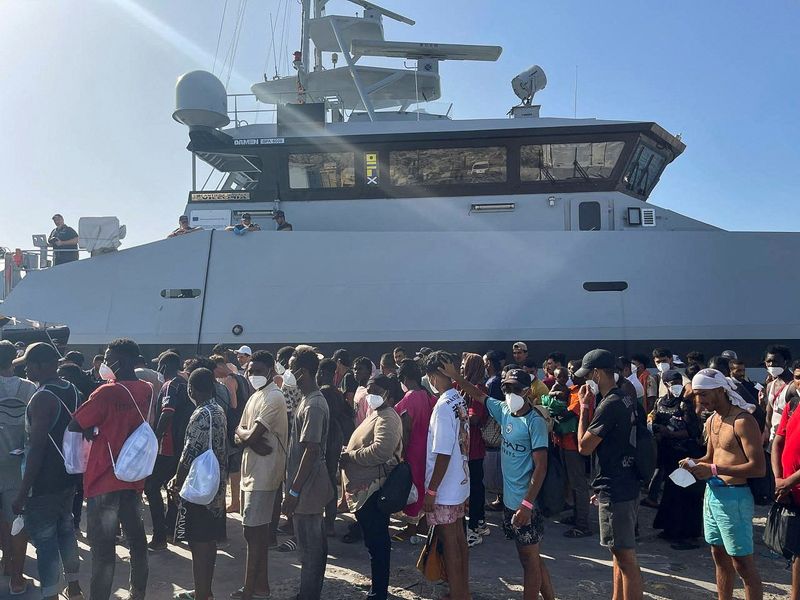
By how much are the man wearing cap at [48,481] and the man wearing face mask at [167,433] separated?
878 mm

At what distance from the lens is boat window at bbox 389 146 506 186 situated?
944 centimetres

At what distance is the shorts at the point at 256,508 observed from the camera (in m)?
3.77

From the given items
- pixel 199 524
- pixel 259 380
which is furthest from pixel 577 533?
pixel 199 524

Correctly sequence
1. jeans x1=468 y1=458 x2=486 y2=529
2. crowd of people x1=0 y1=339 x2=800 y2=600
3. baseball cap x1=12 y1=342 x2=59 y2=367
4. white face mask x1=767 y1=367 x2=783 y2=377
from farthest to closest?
white face mask x1=767 y1=367 x2=783 y2=377 → jeans x1=468 y1=458 x2=486 y2=529 → baseball cap x1=12 y1=342 x2=59 y2=367 → crowd of people x1=0 y1=339 x2=800 y2=600

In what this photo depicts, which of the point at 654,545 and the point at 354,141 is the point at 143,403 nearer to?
the point at 654,545

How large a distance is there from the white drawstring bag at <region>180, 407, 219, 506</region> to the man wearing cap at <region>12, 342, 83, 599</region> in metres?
0.89

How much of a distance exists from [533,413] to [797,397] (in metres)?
2.50

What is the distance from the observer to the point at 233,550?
4.89 m

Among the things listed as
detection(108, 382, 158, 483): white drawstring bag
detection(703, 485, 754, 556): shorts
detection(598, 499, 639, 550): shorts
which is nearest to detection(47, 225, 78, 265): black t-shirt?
detection(108, 382, 158, 483): white drawstring bag

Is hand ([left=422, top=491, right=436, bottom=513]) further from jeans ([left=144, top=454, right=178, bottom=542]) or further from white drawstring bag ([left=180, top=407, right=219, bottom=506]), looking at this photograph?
jeans ([left=144, top=454, right=178, bottom=542])

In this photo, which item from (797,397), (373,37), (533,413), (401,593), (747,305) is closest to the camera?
(533,413)

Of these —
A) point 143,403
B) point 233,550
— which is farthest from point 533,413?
point 233,550

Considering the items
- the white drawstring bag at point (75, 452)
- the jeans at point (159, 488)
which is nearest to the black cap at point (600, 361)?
the white drawstring bag at point (75, 452)

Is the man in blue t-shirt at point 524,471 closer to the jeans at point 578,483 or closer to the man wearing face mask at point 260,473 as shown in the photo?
the man wearing face mask at point 260,473
